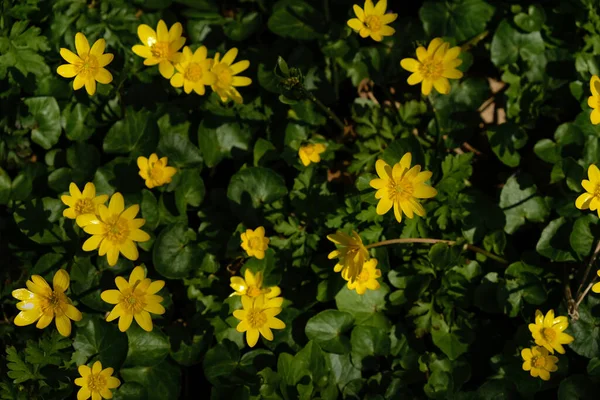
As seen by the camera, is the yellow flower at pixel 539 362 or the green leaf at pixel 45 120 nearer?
the yellow flower at pixel 539 362

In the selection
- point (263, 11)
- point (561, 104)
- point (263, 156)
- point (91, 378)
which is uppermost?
point (263, 11)

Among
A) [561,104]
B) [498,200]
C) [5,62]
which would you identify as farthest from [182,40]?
[561,104]

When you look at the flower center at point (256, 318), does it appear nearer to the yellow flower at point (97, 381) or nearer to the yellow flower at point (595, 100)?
the yellow flower at point (97, 381)

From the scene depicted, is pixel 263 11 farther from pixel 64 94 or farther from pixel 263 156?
pixel 64 94

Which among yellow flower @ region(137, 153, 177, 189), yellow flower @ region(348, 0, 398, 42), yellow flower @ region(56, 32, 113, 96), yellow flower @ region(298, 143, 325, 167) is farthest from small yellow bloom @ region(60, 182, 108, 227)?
yellow flower @ region(348, 0, 398, 42)

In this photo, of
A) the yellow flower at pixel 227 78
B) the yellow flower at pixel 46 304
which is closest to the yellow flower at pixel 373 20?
the yellow flower at pixel 227 78

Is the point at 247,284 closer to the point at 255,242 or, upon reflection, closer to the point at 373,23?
the point at 255,242

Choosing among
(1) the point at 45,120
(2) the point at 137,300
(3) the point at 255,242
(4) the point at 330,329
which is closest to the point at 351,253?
(3) the point at 255,242
